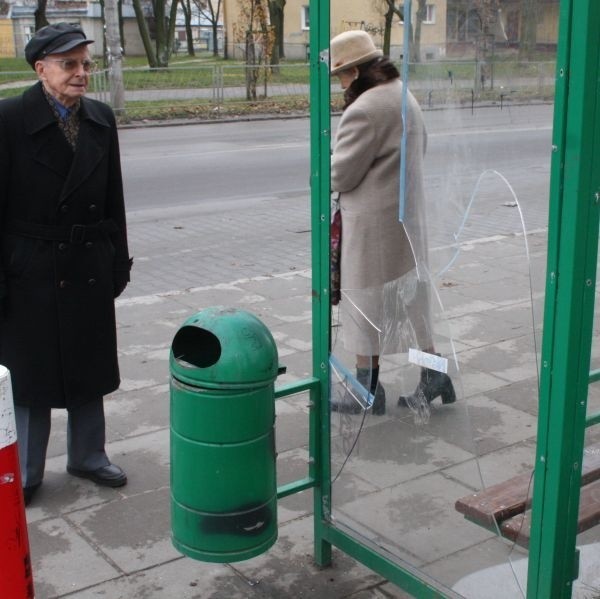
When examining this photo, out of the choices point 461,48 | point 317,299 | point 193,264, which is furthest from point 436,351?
point 193,264

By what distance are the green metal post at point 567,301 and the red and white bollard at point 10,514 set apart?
1.34m

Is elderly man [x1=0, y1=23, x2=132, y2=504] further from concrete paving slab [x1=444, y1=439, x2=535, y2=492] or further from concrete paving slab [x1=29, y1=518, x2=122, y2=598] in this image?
concrete paving slab [x1=444, y1=439, x2=535, y2=492]

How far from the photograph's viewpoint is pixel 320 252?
310 cm

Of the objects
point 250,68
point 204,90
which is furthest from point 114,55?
point 250,68

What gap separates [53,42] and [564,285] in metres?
2.23

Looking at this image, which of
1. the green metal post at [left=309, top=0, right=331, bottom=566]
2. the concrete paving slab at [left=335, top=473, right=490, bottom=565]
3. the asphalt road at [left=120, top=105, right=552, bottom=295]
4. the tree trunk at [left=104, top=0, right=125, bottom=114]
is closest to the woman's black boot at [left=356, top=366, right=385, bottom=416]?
the green metal post at [left=309, top=0, right=331, bottom=566]

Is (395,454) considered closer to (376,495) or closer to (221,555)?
(376,495)

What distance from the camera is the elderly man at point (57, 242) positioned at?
3.64m

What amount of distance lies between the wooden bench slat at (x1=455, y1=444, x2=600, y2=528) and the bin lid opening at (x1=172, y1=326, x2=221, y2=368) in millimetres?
920

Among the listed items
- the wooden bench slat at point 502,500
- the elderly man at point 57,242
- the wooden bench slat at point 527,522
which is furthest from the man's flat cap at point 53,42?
the wooden bench slat at point 527,522

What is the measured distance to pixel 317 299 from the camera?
3.16 meters

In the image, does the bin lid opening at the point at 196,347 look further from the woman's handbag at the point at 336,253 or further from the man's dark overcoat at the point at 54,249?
the man's dark overcoat at the point at 54,249

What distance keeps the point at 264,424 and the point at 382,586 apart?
78 cm

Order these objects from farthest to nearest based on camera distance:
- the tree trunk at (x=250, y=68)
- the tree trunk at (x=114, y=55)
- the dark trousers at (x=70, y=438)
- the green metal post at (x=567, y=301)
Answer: the tree trunk at (x=250, y=68), the tree trunk at (x=114, y=55), the dark trousers at (x=70, y=438), the green metal post at (x=567, y=301)
